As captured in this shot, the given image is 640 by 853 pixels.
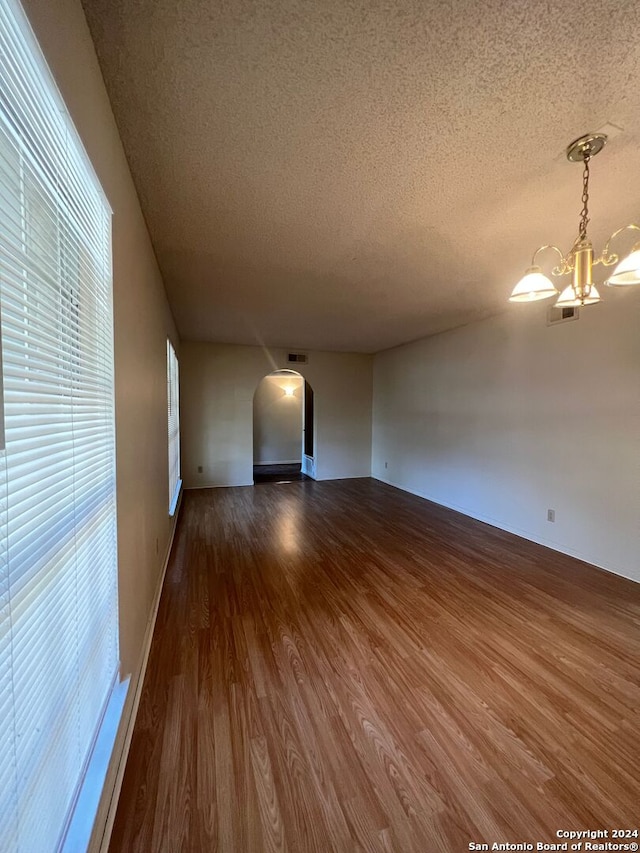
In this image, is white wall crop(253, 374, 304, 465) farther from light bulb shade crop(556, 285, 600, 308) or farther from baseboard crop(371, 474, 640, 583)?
light bulb shade crop(556, 285, 600, 308)

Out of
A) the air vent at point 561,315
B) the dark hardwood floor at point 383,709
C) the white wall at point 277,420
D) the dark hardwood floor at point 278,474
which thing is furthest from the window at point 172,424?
the white wall at point 277,420

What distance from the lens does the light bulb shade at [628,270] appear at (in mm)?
1448

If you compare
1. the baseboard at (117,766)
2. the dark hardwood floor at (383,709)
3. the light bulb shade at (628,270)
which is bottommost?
the dark hardwood floor at (383,709)

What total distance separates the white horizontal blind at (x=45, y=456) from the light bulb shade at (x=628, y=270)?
6.72 ft

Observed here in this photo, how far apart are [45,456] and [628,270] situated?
7.35 feet

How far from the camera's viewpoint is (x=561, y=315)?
3301mm

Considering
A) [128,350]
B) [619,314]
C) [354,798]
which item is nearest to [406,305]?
[619,314]

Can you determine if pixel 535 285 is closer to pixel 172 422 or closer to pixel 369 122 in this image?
pixel 369 122

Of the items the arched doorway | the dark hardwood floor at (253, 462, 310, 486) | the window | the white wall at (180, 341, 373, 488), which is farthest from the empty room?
the arched doorway

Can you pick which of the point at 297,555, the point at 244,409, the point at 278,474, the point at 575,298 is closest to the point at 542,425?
the point at 575,298

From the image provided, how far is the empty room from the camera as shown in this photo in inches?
31.5

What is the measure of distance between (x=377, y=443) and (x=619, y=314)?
4333mm

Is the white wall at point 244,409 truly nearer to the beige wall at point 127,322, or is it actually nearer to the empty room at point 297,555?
the empty room at point 297,555

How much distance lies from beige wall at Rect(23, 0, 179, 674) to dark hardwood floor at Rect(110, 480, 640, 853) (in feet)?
1.40
